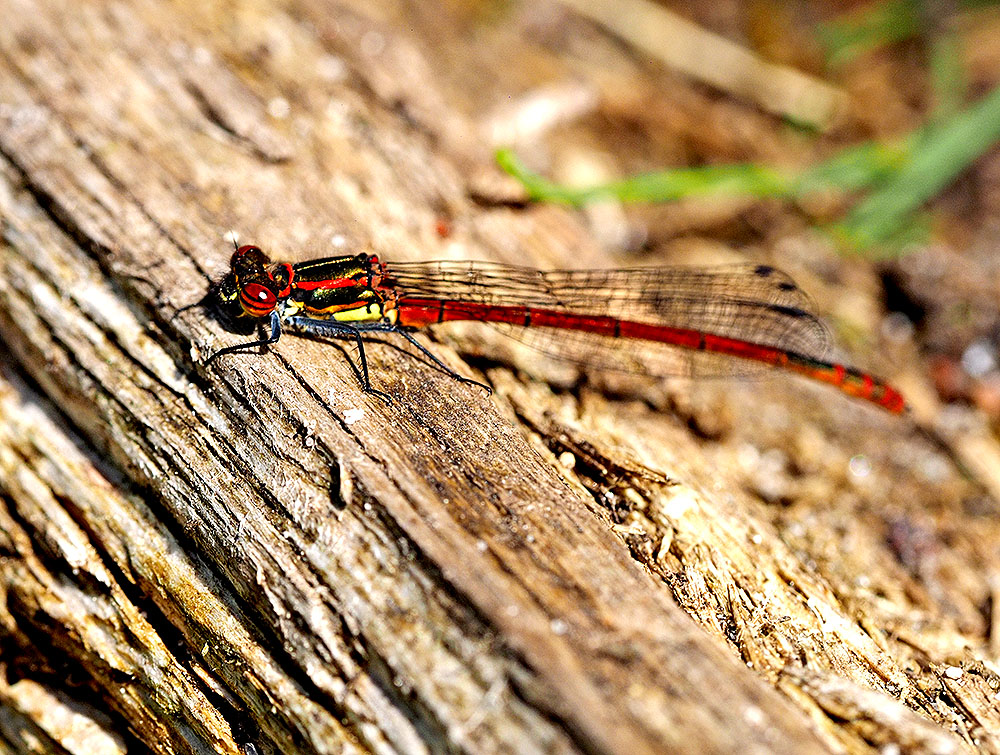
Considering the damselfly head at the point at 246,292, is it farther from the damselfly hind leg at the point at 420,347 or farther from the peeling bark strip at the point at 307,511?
the damselfly hind leg at the point at 420,347

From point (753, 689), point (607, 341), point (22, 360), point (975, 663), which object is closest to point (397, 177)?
point (607, 341)

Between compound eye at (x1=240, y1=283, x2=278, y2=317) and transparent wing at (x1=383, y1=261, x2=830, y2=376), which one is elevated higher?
transparent wing at (x1=383, y1=261, x2=830, y2=376)

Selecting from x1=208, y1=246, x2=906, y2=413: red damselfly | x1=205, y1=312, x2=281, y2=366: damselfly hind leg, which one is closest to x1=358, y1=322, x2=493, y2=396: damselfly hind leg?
x1=208, y1=246, x2=906, y2=413: red damselfly

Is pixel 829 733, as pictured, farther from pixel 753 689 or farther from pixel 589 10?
pixel 589 10

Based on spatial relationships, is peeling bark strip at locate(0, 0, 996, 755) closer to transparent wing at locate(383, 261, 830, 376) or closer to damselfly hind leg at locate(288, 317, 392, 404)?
damselfly hind leg at locate(288, 317, 392, 404)

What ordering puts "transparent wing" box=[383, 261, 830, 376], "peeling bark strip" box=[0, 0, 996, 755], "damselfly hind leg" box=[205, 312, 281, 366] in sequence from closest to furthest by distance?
"peeling bark strip" box=[0, 0, 996, 755] < "damselfly hind leg" box=[205, 312, 281, 366] < "transparent wing" box=[383, 261, 830, 376]

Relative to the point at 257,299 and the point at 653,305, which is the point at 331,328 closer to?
the point at 257,299
